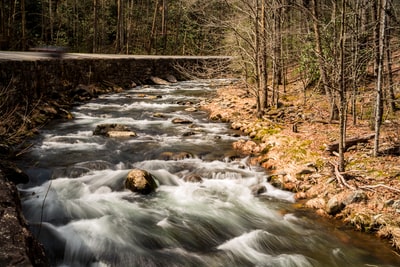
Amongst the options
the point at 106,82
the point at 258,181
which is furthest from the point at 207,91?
the point at 258,181

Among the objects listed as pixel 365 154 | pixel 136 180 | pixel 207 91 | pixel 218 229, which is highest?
pixel 207 91

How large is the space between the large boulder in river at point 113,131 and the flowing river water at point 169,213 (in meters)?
0.43

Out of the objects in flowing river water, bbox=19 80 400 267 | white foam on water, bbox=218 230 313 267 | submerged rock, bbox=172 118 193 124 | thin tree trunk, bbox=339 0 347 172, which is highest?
thin tree trunk, bbox=339 0 347 172

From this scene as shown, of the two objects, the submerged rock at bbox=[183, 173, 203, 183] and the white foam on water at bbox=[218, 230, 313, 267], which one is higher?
the submerged rock at bbox=[183, 173, 203, 183]

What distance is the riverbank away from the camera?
247 inches

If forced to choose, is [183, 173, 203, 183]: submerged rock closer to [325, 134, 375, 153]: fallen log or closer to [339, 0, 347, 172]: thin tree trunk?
[339, 0, 347, 172]: thin tree trunk

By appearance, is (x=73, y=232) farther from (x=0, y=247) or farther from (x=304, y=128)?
(x=304, y=128)

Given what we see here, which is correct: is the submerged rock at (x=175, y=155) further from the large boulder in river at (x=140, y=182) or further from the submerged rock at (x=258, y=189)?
the submerged rock at (x=258, y=189)

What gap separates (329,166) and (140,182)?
4.34 m

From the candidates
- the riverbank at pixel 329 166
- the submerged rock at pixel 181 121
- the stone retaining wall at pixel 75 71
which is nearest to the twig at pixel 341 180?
the riverbank at pixel 329 166

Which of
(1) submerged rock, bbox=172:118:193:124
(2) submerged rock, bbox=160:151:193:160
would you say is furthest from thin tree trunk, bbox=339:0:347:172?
(1) submerged rock, bbox=172:118:193:124

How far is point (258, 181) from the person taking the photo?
8.41m

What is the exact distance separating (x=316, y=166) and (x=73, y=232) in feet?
18.0

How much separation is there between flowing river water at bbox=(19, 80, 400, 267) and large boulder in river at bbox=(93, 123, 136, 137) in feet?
1.40
